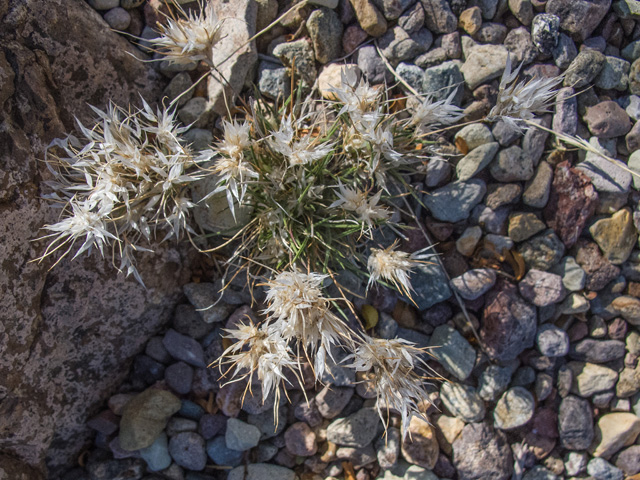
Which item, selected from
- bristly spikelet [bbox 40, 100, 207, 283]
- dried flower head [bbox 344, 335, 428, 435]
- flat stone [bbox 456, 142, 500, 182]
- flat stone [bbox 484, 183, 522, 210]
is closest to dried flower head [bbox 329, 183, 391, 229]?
dried flower head [bbox 344, 335, 428, 435]

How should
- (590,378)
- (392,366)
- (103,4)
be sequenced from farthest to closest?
(590,378), (103,4), (392,366)

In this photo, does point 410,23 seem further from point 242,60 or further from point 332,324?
point 332,324

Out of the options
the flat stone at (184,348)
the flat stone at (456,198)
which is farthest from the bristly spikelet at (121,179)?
the flat stone at (456,198)

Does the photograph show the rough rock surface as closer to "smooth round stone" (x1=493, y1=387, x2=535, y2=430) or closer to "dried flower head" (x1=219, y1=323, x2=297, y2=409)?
"dried flower head" (x1=219, y1=323, x2=297, y2=409)

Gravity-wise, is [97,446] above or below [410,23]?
below

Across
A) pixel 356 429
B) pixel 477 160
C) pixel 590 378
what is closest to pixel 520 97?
pixel 477 160

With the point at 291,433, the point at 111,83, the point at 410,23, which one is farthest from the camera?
the point at 291,433

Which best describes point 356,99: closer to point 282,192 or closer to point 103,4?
point 282,192

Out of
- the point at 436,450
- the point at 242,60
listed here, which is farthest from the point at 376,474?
the point at 242,60
